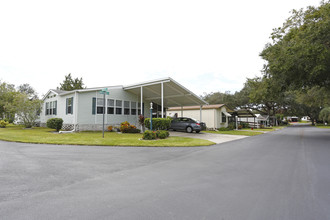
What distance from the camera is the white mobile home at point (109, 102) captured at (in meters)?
15.6

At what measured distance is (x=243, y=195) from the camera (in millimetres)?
3244

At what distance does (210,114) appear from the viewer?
23.8m

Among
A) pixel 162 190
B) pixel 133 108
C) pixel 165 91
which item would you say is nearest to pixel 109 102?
pixel 133 108

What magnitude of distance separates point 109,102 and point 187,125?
313 inches

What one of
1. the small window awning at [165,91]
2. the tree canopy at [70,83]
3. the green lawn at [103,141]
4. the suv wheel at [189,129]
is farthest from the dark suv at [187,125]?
the tree canopy at [70,83]

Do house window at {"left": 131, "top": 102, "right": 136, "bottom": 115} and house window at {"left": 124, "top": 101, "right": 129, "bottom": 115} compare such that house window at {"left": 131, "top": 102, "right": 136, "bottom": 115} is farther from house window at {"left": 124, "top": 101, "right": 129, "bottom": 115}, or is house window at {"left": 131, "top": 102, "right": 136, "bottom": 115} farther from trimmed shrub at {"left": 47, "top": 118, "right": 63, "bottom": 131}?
trimmed shrub at {"left": 47, "top": 118, "right": 63, "bottom": 131}

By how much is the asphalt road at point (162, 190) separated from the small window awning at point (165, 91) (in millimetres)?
9310

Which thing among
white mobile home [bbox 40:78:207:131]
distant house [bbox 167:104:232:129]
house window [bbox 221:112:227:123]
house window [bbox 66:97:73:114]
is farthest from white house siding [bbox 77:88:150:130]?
house window [bbox 221:112:227:123]

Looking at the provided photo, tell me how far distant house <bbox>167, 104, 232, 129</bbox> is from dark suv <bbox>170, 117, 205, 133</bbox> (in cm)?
442

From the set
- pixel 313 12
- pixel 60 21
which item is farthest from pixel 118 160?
pixel 313 12

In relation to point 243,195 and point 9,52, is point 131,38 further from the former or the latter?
point 243,195

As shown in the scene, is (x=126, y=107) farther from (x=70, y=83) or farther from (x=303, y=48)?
(x=70, y=83)

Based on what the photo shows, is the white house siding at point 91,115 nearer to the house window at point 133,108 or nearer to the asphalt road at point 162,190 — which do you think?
the house window at point 133,108

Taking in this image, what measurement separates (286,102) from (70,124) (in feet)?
145
